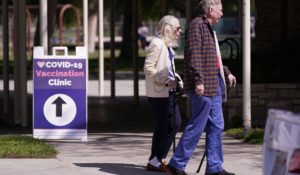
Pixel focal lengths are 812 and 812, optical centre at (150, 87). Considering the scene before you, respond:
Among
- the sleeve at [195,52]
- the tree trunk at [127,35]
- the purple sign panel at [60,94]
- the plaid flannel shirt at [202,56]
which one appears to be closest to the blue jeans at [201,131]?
the plaid flannel shirt at [202,56]

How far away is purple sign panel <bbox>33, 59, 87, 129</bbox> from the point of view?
34.2ft

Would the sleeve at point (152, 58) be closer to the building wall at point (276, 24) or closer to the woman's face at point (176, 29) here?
the woman's face at point (176, 29)

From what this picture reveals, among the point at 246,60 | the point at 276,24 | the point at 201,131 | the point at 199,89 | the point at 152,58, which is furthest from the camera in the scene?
the point at 276,24

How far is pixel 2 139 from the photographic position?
1037 centimetres

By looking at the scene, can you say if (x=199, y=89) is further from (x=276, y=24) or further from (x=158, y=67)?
(x=276, y=24)

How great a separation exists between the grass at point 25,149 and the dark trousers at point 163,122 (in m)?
1.56

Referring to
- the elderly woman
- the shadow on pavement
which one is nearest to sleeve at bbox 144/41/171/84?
the elderly woman

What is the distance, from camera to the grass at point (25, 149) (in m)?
9.22

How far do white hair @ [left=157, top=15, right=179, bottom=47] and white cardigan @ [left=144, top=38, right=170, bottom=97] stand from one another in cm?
6

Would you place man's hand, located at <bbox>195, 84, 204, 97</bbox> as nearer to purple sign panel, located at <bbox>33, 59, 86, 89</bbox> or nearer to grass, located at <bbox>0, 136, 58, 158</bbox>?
grass, located at <bbox>0, 136, 58, 158</bbox>

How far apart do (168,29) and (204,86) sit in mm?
758

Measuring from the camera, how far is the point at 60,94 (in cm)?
1046

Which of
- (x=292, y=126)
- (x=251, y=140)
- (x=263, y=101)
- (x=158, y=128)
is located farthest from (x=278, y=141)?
(x=263, y=101)

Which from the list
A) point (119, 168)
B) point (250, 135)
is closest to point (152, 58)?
point (119, 168)
